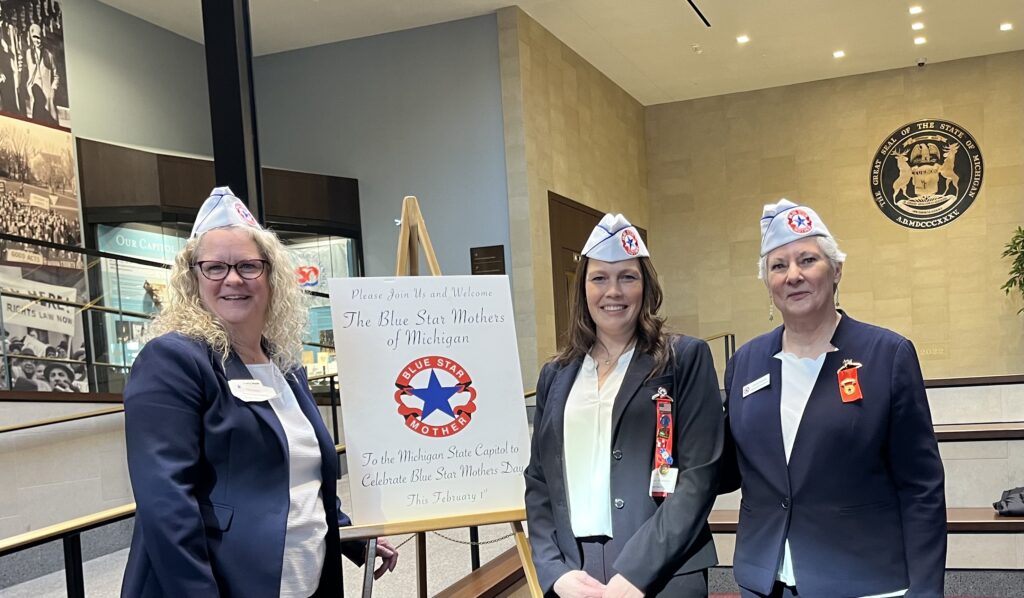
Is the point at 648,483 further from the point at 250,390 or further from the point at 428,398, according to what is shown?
the point at 250,390

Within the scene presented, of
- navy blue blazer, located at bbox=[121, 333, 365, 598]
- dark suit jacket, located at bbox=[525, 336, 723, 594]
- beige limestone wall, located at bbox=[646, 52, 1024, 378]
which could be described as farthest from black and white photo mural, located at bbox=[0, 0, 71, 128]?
beige limestone wall, located at bbox=[646, 52, 1024, 378]

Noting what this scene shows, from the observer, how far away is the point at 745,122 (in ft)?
43.3

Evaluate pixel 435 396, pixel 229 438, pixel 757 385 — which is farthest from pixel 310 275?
pixel 757 385

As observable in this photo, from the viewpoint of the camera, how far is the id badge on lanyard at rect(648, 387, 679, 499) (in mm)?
2146

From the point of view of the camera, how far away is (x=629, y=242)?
7.52 feet

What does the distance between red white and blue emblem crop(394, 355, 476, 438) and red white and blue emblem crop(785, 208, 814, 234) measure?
1168 mm

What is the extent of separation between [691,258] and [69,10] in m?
9.04

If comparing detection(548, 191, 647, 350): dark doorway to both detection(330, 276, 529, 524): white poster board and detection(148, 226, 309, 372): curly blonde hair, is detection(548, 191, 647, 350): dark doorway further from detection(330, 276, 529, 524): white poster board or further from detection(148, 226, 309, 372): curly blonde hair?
detection(148, 226, 309, 372): curly blonde hair

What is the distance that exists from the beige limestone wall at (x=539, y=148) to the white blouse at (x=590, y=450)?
7.01 meters

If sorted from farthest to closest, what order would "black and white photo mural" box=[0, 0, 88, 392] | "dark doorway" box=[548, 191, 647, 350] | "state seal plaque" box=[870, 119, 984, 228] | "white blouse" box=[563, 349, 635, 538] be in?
"state seal plaque" box=[870, 119, 984, 228] < "dark doorway" box=[548, 191, 647, 350] < "black and white photo mural" box=[0, 0, 88, 392] < "white blouse" box=[563, 349, 635, 538]

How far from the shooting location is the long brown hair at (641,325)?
2.25 meters

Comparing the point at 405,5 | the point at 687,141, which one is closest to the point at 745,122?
the point at 687,141

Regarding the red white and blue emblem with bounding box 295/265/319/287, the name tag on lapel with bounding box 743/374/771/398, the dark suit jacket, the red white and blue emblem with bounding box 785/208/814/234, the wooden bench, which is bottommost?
the wooden bench

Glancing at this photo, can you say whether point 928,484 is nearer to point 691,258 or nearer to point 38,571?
point 38,571
